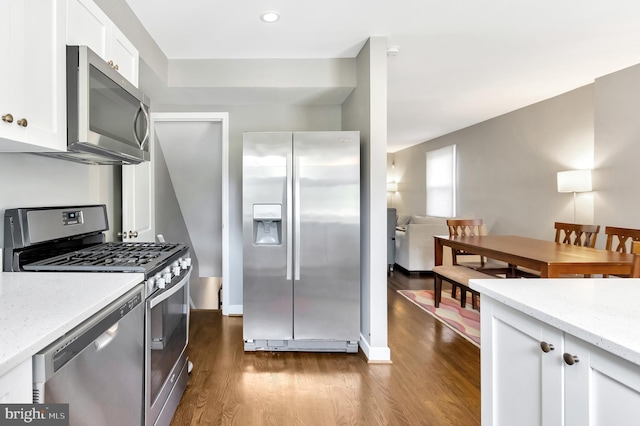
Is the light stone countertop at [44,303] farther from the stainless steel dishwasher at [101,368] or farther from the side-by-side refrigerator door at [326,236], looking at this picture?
the side-by-side refrigerator door at [326,236]

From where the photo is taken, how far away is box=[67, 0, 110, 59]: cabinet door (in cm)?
145

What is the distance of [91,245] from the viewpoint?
2.06 meters

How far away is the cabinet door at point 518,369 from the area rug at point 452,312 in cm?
191

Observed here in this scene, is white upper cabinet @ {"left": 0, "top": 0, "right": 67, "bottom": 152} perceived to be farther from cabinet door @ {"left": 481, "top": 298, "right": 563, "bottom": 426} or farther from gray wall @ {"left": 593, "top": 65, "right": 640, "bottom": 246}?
gray wall @ {"left": 593, "top": 65, "right": 640, "bottom": 246}

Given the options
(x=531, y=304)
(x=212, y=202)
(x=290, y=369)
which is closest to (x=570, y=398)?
(x=531, y=304)

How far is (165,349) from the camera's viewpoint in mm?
1720

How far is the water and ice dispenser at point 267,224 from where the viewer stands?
2750mm

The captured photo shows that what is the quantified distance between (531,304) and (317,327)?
2.00m

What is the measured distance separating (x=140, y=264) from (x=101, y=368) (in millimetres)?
516

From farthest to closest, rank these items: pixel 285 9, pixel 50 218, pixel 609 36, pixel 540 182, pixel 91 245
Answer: pixel 540 182 → pixel 609 36 → pixel 285 9 → pixel 91 245 → pixel 50 218

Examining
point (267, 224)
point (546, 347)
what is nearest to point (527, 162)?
point (267, 224)

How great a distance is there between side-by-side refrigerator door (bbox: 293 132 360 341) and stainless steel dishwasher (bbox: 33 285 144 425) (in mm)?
1453

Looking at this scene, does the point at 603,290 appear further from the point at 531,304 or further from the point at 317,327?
the point at 317,327

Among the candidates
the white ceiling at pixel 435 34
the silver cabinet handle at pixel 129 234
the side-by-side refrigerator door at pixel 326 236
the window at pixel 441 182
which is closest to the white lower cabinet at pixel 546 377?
the side-by-side refrigerator door at pixel 326 236
